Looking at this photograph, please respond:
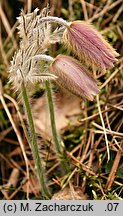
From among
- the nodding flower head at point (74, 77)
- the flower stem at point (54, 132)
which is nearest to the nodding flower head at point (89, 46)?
the nodding flower head at point (74, 77)

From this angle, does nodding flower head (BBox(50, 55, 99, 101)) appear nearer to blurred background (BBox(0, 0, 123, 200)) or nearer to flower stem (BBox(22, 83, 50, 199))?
flower stem (BBox(22, 83, 50, 199))

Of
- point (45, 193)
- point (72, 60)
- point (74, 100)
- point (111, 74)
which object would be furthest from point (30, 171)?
point (72, 60)

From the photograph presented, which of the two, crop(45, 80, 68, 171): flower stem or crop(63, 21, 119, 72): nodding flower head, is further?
crop(45, 80, 68, 171): flower stem

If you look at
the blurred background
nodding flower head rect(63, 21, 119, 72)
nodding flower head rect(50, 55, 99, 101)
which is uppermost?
nodding flower head rect(63, 21, 119, 72)

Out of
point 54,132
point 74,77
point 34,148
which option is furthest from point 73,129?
point 74,77

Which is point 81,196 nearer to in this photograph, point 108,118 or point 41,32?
point 108,118

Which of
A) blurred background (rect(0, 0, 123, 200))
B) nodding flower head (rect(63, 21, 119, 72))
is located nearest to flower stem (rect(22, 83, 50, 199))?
blurred background (rect(0, 0, 123, 200))
